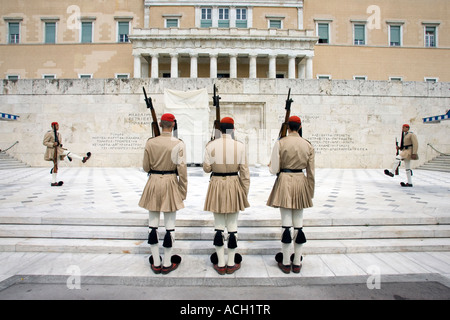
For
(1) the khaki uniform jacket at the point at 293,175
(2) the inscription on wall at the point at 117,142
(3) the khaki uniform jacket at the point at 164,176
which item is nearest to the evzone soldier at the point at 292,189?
(1) the khaki uniform jacket at the point at 293,175

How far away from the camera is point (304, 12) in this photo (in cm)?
3422

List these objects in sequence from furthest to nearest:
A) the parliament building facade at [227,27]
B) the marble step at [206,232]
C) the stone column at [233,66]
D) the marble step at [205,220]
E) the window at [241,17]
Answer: the window at [241,17] → the parliament building facade at [227,27] → the stone column at [233,66] → the marble step at [205,220] → the marble step at [206,232]

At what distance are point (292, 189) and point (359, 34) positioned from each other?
131ft

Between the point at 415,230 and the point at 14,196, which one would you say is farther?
the point at 14,196

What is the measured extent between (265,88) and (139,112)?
7.41 meters

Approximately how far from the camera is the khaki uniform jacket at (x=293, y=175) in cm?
354

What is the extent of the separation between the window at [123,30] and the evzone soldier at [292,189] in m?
37.1

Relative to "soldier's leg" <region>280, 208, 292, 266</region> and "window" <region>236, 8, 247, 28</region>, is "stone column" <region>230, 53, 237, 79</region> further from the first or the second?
"soldier's leg" <region>280, 208, 292, 266</region>

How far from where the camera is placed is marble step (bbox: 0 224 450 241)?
446cm

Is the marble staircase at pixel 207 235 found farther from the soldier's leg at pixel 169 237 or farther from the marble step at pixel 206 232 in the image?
the soldier's leg at pixel 169 237

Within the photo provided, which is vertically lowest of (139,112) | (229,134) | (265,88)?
(229,134)

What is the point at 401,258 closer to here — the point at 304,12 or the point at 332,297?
the point at 332,297

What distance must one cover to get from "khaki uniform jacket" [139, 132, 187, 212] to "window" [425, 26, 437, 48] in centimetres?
4477
